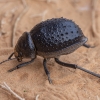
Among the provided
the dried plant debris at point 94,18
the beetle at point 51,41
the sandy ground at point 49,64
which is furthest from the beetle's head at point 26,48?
the dried plant debris at point 94,18

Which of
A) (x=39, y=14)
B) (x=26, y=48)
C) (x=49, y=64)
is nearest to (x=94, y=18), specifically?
(x=39, y=14)

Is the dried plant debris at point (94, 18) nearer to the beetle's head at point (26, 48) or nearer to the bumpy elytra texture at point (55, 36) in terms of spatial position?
the bumpy elytra texture at point (55, 36)

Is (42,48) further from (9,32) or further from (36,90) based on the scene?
(9,32)

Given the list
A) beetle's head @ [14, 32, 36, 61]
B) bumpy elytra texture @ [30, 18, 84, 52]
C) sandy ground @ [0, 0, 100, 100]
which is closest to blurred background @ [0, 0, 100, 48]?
sandy ground @ [0, 0, 100, 100]

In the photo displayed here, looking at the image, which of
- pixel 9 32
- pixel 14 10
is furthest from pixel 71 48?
pixel 14 10

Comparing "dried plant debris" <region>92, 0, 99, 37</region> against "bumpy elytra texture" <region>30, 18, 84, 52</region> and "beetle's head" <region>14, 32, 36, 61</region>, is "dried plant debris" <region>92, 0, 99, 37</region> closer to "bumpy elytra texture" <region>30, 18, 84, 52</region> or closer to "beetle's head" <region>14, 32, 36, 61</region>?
"bumpy elytra texture" <region>30, 18, 84, 52</region>

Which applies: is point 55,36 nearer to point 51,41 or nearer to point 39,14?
point 51,41
